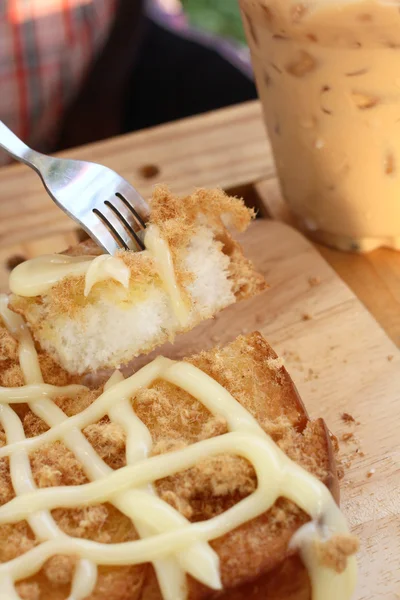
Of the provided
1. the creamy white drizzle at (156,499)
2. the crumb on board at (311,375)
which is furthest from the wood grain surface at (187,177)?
the creamy white drizzle at (156,499)

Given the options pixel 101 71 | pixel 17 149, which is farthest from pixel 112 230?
pixel 101 71

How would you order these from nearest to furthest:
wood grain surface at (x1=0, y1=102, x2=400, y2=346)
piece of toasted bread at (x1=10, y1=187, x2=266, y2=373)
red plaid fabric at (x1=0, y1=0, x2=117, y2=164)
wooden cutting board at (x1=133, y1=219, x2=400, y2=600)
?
wooden cutting board at (x1=133, y1=219, x2=400, y2=600)
piece of toasted bread at (x1=10, y1=187, x2=266, y2=373)
wood grain surface at (x1=0, y1=102, x2=400, y2=346)
red plaid fabric at (x1=0, y1=0, x2=117, y2=164)

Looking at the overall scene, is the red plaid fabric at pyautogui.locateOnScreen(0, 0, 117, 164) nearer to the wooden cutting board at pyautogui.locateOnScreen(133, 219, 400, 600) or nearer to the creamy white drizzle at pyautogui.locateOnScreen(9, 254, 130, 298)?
the wooden cutting board at pyautogui.locateOnScreen(133, 219, 400, 600)

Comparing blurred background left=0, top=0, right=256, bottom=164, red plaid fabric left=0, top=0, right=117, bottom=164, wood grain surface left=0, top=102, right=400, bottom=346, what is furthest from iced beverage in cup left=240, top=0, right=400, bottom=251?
red plaid fabric left=0, top=0, right=117, bottom=164

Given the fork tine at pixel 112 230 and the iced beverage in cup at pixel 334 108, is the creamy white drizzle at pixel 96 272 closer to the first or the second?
the fork tine at pixel 112 230

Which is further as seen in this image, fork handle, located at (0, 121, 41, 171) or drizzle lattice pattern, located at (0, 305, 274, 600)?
fork handle, located at (0, 121, 41, 171)
